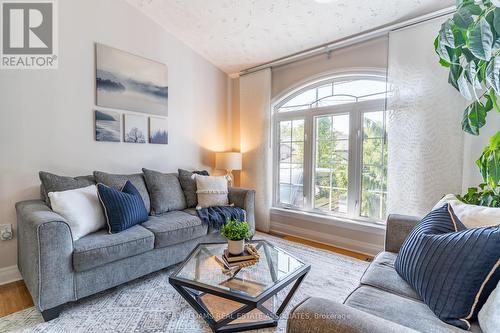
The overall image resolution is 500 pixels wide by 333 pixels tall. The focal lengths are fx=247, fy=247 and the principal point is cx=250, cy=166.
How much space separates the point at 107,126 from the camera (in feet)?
8.77

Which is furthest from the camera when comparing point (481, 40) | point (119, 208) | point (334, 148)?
point (334, 148)

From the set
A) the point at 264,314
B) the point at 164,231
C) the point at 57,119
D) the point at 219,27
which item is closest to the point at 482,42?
the point at 264,314

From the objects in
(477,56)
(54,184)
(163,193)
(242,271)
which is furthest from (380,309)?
(54,184)

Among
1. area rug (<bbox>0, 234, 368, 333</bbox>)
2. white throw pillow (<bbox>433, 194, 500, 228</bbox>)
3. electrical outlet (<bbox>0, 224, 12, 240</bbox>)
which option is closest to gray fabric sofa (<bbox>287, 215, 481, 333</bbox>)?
white throw pillow (<bbox>433, 194, 500, 228</bbox>)

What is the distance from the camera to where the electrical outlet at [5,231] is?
6.89 feet

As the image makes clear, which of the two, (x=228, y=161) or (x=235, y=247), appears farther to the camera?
(x=228, y=161)

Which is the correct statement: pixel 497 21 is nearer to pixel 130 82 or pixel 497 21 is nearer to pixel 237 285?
pixel 237 285

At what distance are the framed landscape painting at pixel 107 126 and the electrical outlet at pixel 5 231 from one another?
105 cm

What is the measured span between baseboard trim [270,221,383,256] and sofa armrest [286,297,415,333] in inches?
86.8

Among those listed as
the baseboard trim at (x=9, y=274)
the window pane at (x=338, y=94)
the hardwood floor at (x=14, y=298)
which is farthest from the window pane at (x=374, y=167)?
the baseboard trim at (x=9, y=274)

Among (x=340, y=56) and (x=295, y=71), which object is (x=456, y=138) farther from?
(x=295, y=71)

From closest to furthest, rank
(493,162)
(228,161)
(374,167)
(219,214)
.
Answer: (493,162) → (219,214) → (374,167) → (228,161)

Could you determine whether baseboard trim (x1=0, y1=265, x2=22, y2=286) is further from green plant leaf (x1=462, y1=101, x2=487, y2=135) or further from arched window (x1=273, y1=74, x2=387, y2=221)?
green plant leaf (x1=462, y1=101, x2=487, y2=135)

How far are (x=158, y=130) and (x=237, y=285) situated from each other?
2.31m
